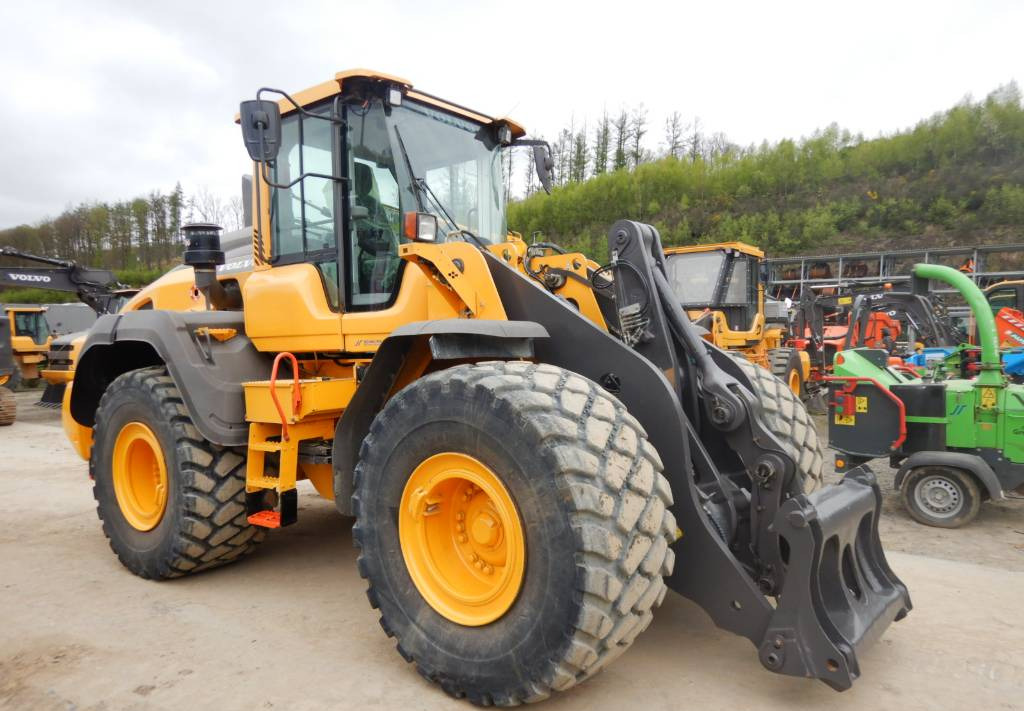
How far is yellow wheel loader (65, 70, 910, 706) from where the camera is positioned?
241 centimetres

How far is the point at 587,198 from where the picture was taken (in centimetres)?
2997

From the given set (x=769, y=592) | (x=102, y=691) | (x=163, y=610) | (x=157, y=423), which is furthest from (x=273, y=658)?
(x=769, y=592)

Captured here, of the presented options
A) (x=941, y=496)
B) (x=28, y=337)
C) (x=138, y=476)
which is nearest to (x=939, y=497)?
(x=941, y=496)

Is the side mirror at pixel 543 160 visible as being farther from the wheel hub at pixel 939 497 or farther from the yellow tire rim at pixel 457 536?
the wheel hub at pixel 939 497

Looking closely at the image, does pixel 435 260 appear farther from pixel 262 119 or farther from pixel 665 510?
pixel 665 510

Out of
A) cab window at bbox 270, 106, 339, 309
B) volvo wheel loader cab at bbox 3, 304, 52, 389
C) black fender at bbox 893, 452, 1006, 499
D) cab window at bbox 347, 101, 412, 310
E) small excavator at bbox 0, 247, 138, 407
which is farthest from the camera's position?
volvo wheel loader cab at bbox 3, 304, 52, 389

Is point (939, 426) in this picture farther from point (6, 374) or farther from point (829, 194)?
point (829, 194)

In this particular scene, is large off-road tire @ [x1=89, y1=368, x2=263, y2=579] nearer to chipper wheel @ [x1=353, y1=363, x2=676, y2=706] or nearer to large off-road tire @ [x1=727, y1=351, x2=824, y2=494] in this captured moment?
chipper wheel @ [x1=353, y1=363, x2=676, y2=706]

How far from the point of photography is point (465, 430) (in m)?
2.65

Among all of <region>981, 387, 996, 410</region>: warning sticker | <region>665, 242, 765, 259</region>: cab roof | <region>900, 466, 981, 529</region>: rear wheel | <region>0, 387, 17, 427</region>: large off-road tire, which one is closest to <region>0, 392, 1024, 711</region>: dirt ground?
<region>900, 466, 981, 529</region>: rear wheel

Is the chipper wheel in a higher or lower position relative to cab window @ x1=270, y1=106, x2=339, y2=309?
lower

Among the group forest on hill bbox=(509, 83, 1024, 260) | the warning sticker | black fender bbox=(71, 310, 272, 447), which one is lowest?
the warning sticker

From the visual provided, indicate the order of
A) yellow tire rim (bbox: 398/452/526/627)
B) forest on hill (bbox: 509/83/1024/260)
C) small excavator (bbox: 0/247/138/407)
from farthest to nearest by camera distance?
1. forest on hill (bbox: 509/83/1024/260)
2. small excavator (bbox: 0/247/138/407)
3. yellow tire rim (bbox: 398/452/526/627)

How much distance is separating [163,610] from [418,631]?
5.56 feet
